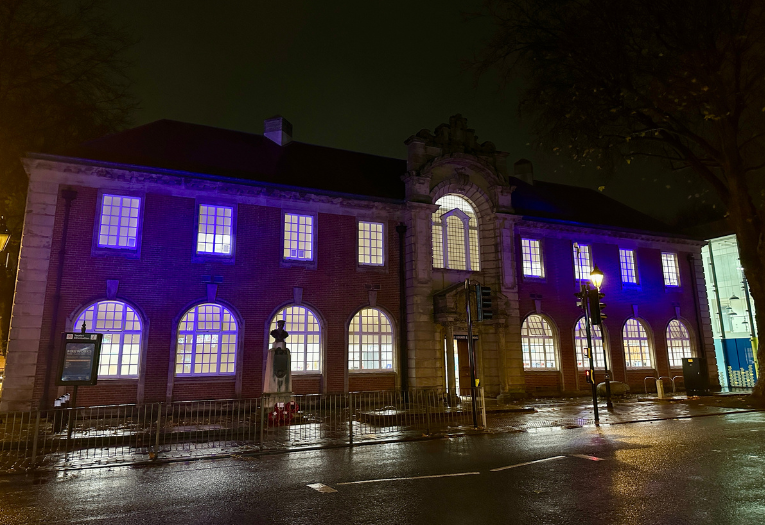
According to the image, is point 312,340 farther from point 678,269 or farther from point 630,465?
point 678,269

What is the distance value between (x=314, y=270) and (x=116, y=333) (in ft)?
23.9

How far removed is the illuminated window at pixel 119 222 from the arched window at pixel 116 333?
2.11 m

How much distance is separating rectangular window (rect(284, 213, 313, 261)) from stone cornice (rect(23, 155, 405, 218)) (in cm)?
74

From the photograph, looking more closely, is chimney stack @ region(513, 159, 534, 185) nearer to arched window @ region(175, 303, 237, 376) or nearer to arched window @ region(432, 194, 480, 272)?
arched window @ region(432, 194, 480, 272)

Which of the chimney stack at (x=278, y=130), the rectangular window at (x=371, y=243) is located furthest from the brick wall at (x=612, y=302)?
the chimney stack at (x=278, y=130)

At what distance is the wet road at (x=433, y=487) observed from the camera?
5.50 metres

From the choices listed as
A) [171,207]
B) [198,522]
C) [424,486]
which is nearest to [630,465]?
[424,486]

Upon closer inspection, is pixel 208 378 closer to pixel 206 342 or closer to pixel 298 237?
pixel 206 342

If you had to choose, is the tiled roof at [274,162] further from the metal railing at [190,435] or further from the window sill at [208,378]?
the metal railing at [190,435]

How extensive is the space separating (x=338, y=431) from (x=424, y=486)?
20.7 feet

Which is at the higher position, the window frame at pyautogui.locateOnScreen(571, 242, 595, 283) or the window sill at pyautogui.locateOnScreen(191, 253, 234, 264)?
the window frame at pyautogui.locateOnScreen(571, 242, 595, 283)

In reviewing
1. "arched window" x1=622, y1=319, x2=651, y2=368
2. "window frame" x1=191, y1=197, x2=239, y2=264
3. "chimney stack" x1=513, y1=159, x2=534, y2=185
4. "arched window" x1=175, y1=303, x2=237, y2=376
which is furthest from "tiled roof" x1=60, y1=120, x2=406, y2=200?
"arched window" x1=622, y1=319, x2=651, y2=368

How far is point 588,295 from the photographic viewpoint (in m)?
16.3

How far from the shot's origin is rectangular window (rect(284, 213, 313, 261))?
19.6 m
